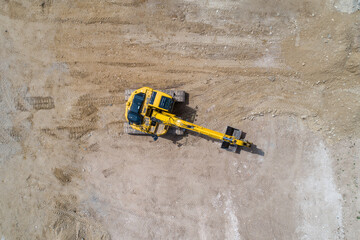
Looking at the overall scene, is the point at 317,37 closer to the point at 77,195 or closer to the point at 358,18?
the point at 358,18

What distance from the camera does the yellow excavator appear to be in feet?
24.2

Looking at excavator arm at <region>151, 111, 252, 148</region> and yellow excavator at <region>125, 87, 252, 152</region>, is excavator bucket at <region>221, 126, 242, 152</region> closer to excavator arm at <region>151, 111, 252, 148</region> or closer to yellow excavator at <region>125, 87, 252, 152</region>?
yellow excavator at <region>125, 87, 252, 152</region>

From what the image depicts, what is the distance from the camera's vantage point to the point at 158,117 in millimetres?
7492

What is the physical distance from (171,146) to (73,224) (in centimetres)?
529

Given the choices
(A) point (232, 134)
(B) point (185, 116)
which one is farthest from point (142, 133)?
(A) point (232, 134)

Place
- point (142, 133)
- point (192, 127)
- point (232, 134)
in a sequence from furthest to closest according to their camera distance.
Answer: point (142, 133) < point (232, 134) < point (192, 127)

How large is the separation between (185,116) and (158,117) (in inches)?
48.5

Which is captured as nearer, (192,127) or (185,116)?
(192,127)

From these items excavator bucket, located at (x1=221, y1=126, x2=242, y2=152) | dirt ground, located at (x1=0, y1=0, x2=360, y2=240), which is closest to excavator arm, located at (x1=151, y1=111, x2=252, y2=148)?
excavator bucket, located at (x1=221, y1=126, x2=242, y2=152)

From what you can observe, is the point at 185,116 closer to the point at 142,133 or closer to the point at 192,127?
the point at 192,127

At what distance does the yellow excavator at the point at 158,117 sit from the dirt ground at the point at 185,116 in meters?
0.67

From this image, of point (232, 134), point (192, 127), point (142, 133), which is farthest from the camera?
point (142, 133)

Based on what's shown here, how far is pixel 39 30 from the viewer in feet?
27.2

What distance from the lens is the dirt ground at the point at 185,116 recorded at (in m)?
7.86
